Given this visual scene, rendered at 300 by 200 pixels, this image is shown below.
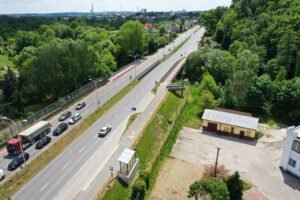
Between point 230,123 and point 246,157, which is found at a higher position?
point 230,123

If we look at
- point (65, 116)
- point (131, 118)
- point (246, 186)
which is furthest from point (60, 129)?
point (246, 186)

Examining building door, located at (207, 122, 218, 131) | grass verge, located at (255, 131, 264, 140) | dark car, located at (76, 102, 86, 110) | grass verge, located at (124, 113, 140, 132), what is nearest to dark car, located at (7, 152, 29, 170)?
grass verge, located at (124, 113, 140, 132)

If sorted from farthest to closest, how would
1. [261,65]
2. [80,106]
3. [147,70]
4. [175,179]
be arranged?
[147,70]
[261,65]
[80,106]
[175,179]

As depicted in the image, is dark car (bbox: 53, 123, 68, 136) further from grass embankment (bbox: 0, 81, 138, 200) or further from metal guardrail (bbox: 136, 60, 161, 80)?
metal guardrail (bbox: 136, 60, 161, 80)

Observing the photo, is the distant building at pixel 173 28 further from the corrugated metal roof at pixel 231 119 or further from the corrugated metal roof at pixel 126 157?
the corrugated metal roof at pixel 126 157

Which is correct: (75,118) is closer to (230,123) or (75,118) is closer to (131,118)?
(131,118)

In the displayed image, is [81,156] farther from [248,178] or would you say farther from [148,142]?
[248,178]
